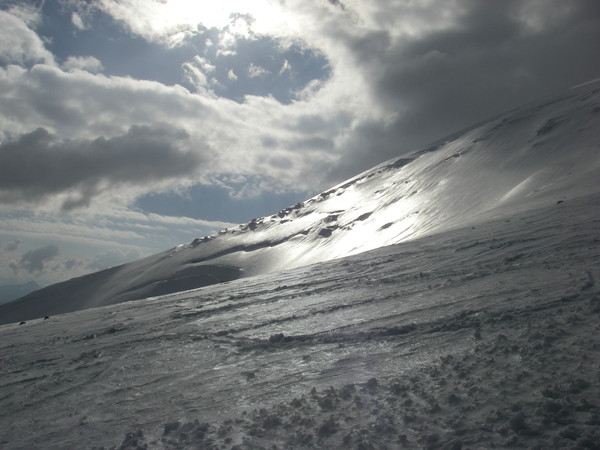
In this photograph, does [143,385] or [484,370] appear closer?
[484,370]

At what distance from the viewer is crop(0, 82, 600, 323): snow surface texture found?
27.2m

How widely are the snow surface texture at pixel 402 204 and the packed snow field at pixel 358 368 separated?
422 inches

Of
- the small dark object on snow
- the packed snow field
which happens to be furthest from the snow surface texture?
the small dark object on snow

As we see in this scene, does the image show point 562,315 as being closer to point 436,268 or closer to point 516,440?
point 516,440

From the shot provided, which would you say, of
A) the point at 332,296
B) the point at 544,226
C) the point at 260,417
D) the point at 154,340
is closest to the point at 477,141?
the point at 544,226

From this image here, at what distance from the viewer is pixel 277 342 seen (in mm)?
8398

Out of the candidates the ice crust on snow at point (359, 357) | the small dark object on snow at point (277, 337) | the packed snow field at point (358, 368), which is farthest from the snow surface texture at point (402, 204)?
the small dark object on snow at point (277, 337)

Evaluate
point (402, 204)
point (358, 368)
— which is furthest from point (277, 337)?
point (402, 204)

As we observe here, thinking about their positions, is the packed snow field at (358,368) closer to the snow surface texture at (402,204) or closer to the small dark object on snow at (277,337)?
the small dark object on snow at (277,337)

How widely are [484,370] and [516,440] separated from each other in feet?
4.66

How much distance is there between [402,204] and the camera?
44281mm

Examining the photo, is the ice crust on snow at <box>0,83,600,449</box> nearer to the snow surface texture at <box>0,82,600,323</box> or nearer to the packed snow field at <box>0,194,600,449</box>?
the packed snow field at <box>0,194,600,449</box>

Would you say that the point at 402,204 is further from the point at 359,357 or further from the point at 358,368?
the point at 358,368

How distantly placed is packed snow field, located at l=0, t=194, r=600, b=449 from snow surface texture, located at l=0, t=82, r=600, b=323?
35.1 feet
